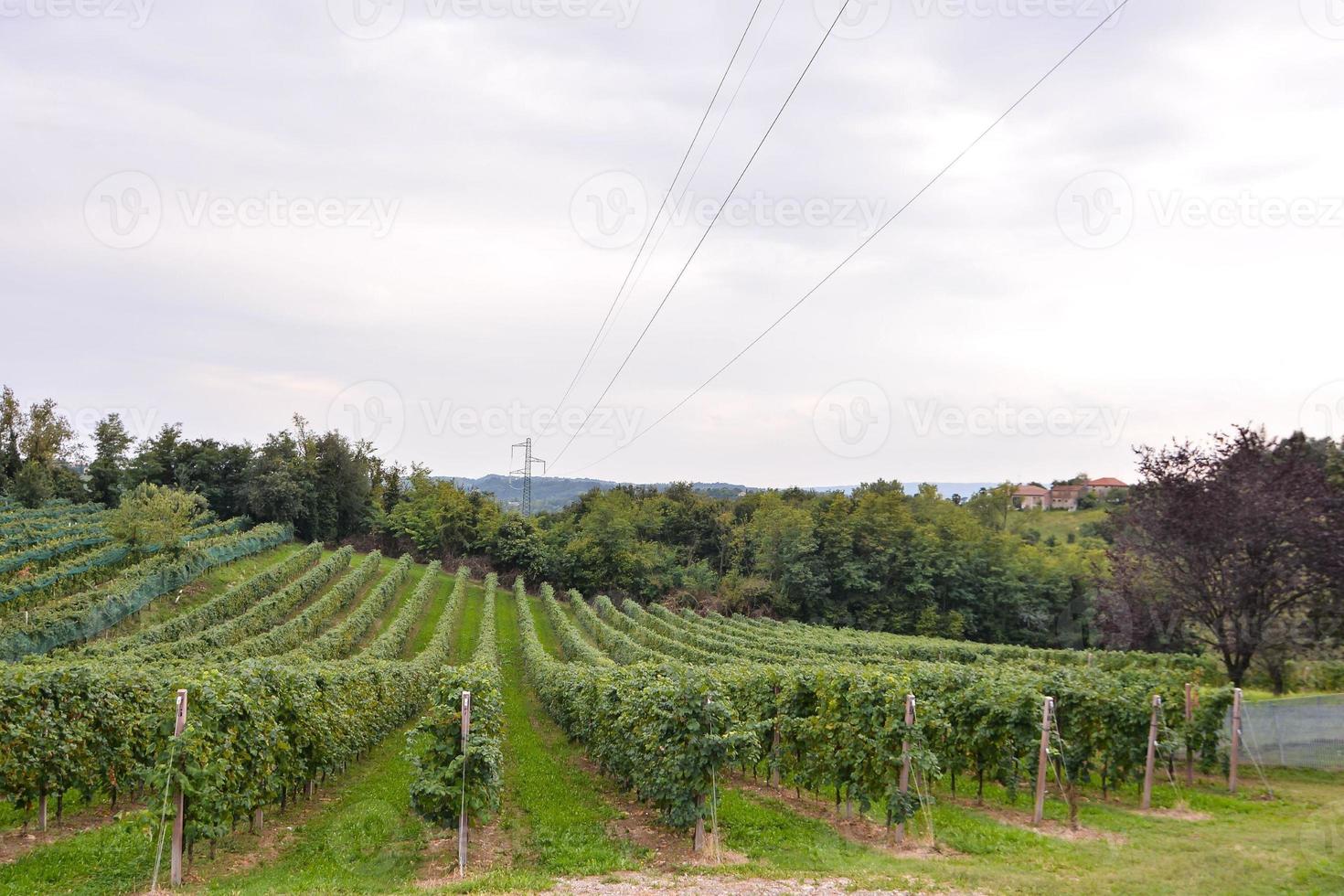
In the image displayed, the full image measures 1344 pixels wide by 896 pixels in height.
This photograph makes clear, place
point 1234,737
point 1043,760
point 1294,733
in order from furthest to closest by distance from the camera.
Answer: point 1294,733, point 1234,737, point 1043,760

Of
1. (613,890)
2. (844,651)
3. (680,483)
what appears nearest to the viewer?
(613,890)

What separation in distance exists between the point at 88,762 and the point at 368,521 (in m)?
68.7

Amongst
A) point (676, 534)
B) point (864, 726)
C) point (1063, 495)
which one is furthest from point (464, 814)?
point (1063, 495)

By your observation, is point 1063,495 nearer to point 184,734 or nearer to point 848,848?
point 848,848

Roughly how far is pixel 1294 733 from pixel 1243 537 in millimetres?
5716

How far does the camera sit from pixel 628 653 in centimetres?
3000

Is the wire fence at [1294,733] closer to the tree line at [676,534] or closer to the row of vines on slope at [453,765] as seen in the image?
the row of vines on slope at [453,765]

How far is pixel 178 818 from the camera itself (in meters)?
→ 8.67

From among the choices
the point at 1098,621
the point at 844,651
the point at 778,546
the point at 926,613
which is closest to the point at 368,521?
the point at 778,546

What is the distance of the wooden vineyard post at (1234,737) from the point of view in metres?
13.3

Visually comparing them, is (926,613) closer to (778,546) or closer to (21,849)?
(778,546)

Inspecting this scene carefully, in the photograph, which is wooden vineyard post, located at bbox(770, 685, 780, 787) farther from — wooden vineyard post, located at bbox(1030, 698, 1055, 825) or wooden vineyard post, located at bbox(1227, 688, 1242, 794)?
wooden vineyard post, located at bbox(1227, 688, 1242, 794)

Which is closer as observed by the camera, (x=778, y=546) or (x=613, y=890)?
(x=613, y=890)

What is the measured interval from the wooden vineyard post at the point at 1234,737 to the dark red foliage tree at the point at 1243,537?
586 cm
